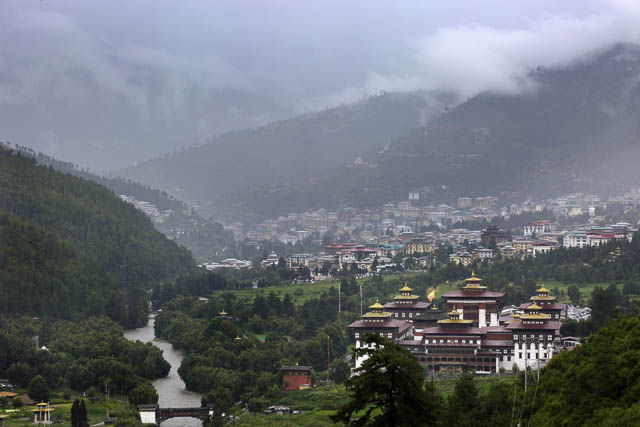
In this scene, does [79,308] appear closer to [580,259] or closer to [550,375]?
[580,259]

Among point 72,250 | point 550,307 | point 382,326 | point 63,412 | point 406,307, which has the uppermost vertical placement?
point 72,250

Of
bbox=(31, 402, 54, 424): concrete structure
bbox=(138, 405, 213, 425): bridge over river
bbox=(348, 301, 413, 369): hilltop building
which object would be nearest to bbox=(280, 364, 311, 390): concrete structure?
bbox=(348, 301, 413, 369): hilltop building

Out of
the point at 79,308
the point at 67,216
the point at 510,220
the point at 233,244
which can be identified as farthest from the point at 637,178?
the point at 79,308

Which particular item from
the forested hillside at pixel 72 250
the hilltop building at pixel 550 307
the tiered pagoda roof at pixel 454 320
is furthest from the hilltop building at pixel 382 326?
the forested hillside at pixel 72 250

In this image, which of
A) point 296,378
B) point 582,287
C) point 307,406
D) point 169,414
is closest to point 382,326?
point 296,378

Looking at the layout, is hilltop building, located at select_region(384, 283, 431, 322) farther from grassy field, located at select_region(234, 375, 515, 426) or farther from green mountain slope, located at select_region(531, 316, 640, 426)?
green mountain slope, located at select_region(531, 316, 640, 426)

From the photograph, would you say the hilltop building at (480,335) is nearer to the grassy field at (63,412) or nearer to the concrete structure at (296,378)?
the concrete structure at (296,378)

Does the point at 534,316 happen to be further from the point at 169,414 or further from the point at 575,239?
the point at 575,239
